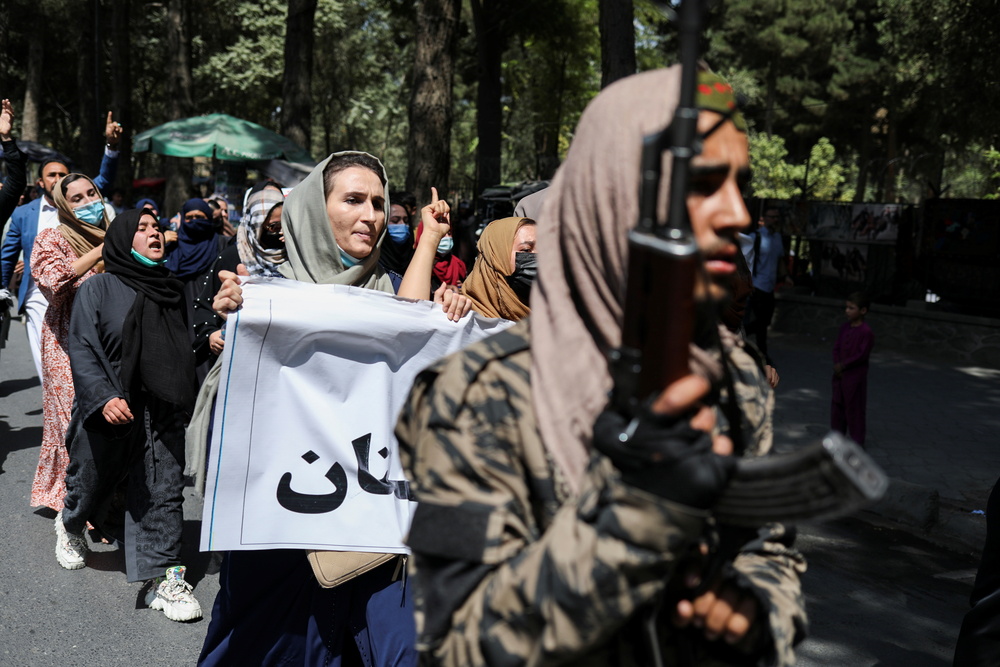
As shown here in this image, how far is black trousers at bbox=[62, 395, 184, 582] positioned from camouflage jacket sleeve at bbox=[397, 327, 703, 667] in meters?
3.41

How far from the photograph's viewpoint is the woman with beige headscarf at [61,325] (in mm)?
5668

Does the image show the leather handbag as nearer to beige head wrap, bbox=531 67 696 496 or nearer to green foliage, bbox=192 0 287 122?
beige head wrap, bbox=531 67 696 496

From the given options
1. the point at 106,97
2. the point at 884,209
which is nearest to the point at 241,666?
the point at 884,209

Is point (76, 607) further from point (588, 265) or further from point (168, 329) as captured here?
point (588, 265)

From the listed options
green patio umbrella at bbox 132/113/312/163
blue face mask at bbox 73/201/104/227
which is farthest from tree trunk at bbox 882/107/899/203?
blue face mask at bbox 73/201/104/227

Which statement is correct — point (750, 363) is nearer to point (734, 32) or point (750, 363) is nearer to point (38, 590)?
point (38, 590)

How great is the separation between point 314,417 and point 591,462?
1998 mm

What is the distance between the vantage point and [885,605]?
16.8ft

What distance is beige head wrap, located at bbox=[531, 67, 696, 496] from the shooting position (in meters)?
1.38

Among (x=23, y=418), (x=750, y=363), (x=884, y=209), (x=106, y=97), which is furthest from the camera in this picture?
(x=106, y=97)

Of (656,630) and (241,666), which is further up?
(656,630)

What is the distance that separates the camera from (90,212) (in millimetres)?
5758

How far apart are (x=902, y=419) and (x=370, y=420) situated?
7.85 m

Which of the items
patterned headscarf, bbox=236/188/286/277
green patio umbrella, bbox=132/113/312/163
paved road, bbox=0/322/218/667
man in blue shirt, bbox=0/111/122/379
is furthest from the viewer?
green patio umbrella, bbox=132/113/312/163
